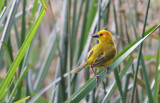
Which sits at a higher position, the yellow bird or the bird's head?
the bird's head

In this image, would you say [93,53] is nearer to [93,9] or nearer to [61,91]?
[61,91]

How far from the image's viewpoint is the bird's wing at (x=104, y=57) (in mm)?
969

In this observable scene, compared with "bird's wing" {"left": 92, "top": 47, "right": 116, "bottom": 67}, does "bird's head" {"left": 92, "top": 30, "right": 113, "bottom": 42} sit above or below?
above

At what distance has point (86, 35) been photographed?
5.11 ft

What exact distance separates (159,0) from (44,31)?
1.43 metres

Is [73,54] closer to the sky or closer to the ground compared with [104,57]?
closer to the ground

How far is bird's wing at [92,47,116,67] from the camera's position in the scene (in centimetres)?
97

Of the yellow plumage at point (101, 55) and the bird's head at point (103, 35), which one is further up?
the bird's head at point (103, 35)

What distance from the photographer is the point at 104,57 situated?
3.24 ft

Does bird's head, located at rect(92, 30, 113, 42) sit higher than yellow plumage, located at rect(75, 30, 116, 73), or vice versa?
bird's head, located at rect(92, 30, 113, 42)

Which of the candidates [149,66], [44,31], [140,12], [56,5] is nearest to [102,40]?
[140,12]

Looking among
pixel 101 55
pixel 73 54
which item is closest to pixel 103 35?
pixel 101 55

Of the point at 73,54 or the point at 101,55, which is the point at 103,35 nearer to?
the point at 101,55

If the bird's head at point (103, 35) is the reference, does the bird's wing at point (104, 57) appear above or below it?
below
